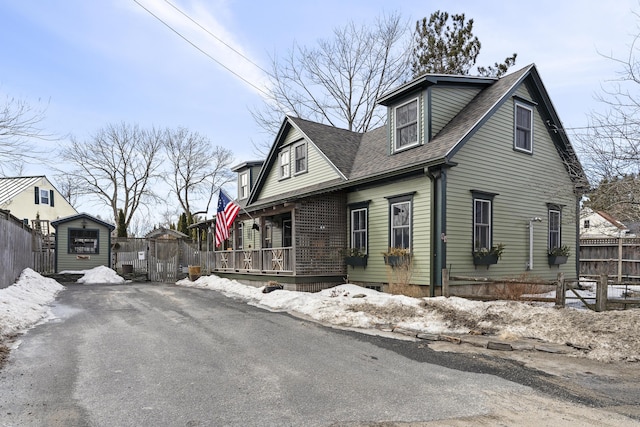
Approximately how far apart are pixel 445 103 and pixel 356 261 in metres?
5.71

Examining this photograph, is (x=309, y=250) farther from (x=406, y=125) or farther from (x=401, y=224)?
(x=406, y=125)

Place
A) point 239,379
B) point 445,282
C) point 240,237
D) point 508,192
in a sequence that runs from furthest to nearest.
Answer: point 240,237, point 508,192, point 445,282, point 239,379

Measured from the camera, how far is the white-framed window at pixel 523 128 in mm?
14367

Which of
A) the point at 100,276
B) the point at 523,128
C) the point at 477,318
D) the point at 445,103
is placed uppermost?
the point at 445,103

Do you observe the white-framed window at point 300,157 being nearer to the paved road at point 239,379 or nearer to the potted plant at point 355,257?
the potted plant at point 355,257

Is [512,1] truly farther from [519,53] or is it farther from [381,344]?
[519,53]

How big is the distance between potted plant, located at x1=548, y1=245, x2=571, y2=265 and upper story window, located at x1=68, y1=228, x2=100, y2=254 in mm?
21232

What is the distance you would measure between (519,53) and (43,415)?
96.6 ft

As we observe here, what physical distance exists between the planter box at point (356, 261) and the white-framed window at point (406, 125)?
3726mm

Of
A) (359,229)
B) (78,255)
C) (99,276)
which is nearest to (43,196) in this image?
(78,255)

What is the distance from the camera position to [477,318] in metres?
9.20

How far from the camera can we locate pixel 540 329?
8.04 meters

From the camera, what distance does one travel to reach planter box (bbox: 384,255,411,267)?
41.8 ft

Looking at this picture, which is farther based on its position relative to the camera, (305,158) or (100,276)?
(100,276)
